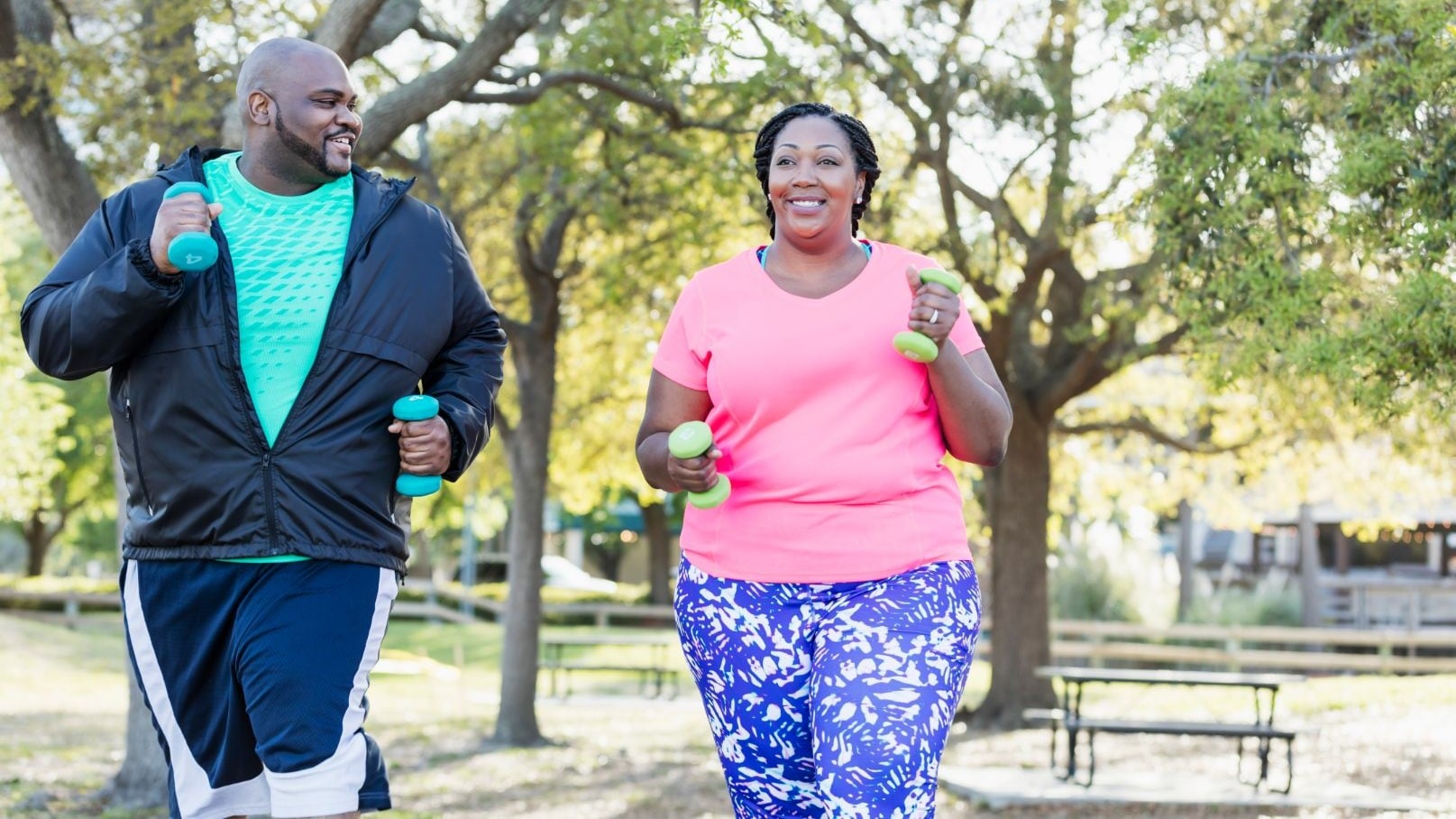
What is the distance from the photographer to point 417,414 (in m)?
3.29

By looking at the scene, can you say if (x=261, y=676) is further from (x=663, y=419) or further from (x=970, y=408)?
(x=970, y=408)

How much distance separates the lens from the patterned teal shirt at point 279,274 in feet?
10.8

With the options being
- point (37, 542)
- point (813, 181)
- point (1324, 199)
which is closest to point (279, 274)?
point (813, 181)

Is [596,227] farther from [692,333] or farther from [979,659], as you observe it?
[979,659]

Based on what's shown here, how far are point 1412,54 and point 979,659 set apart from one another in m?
20.4

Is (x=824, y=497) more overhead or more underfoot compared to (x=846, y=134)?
more underfoot

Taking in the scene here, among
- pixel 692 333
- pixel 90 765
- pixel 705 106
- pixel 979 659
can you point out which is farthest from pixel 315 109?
pixel 979 659

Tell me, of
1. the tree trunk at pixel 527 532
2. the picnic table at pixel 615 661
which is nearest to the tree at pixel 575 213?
the tree trunk at pixel 527 532

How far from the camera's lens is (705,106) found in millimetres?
11531

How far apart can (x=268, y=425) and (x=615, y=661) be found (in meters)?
25.2

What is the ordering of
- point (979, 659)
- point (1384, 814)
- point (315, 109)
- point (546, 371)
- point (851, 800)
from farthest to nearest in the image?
point (979, 659) < point (546, 371) < point (1384, 814) < point (315, 109) < point (851, 800)

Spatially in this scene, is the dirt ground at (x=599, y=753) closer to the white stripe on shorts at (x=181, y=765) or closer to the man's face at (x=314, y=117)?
the white stripe on shorts at (x=181, y=765)

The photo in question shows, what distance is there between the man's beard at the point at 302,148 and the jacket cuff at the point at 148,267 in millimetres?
441

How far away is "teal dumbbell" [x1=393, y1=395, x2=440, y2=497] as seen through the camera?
10.8ft
